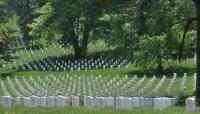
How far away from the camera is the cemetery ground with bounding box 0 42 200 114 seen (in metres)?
14.3

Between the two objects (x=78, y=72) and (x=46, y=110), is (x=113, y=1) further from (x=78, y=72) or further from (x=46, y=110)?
(x=78, y=72)

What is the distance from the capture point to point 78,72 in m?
42.4

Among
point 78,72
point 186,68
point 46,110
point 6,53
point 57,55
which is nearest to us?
point 46,110

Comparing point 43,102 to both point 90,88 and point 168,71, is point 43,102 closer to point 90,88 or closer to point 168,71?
point 90,88

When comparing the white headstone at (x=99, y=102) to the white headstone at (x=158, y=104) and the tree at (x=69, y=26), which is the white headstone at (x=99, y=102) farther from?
the tree at (x=69, y=26)

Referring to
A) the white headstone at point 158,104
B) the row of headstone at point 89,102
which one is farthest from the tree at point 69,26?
the white headstone at point 158,104

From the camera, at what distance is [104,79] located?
3400 centimetres

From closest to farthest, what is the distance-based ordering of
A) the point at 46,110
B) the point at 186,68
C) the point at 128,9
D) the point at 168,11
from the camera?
the point at 46,110 → the point at 168,11 → the point at 128,9 → the point at 186,68

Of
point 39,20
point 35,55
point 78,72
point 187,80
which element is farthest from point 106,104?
point 35,55

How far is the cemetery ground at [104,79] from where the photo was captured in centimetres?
1426

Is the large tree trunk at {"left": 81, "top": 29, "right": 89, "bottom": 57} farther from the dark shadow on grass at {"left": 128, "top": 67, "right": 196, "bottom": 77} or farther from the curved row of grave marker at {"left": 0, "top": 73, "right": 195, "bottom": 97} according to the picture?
the curved row of grave marker at {"left": 0, "top": 73, "right": 195, "bottom": 97}

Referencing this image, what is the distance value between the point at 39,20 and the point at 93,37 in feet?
21.1

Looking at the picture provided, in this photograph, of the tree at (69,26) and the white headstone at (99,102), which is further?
the tree at (69,26)

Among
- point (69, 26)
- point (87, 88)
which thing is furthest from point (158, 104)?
point (69, 26)
